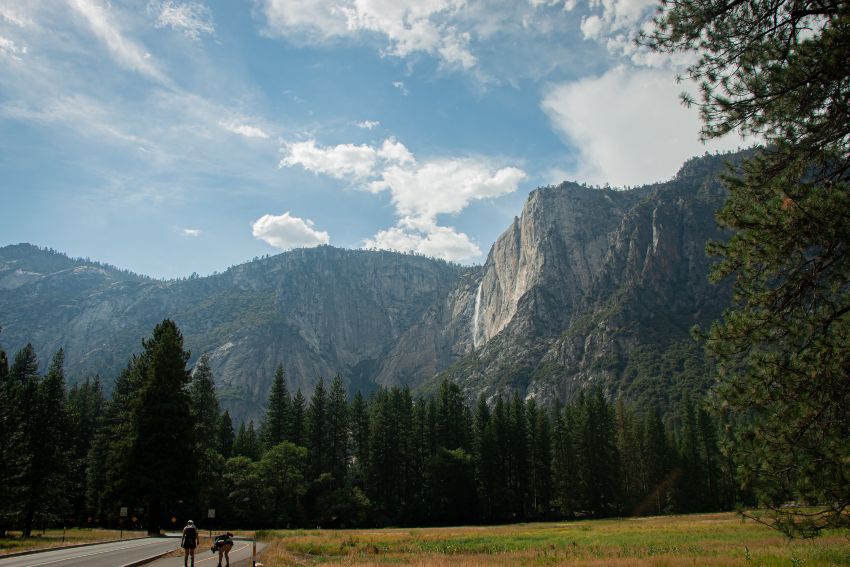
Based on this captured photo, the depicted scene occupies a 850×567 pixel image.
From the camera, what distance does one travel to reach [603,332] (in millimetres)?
191625

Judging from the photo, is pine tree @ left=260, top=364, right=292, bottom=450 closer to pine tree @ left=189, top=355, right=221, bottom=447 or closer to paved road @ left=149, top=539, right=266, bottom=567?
pine tree @ left=189, top=355, right=221, bottom=447

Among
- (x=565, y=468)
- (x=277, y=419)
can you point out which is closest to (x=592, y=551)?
(x=565, y=468)

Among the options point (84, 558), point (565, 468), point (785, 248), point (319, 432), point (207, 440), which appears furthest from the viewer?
point (565, 468)

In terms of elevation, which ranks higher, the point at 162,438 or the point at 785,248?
the point at 785,248

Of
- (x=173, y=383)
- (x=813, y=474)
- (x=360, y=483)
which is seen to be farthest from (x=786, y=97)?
(x=360, y=483)

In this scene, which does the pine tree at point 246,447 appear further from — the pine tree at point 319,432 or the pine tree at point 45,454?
the pine tree at point 45,454

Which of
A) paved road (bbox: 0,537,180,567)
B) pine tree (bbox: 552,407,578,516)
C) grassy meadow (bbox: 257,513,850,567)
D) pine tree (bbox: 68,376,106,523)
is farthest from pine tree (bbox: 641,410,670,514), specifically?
paved road (bbox: 0,537,180,567)

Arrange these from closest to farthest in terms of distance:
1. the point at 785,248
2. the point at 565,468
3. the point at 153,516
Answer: the point at 785,248, the point at 153,516, the point at 565,468

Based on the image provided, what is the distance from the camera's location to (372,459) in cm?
6712

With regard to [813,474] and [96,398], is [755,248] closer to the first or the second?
[813,474]

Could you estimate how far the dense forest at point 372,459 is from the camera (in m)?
42.6

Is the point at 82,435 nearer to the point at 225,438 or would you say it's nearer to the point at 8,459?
the point at 225,438

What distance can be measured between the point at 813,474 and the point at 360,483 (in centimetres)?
6441

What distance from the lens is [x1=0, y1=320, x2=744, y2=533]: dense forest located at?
42.6 m
